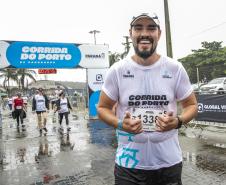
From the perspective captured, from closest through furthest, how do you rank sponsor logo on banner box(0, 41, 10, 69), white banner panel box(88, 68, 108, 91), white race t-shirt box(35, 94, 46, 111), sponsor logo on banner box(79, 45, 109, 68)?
white race t-shirt box(35, 94, 46, 111) < sponsor logo on banner box(0, 41, 10, 69) < sponsor logo on banner box(79, 45, 109, 68) < white banner panel box(88, 68, 108, 91)

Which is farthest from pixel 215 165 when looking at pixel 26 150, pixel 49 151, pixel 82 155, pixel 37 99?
pixel 37 99

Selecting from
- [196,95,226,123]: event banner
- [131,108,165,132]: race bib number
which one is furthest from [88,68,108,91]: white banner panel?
[131,108,165,132]: race bib number

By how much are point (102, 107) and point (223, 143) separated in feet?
24.6

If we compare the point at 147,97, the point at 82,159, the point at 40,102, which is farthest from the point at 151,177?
the point at 40,102

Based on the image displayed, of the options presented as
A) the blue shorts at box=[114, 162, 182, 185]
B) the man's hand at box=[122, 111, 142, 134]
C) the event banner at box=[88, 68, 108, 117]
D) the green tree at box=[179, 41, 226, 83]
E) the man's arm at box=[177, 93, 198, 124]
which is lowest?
the blue shorts at box=[114, 162, 182, 185]

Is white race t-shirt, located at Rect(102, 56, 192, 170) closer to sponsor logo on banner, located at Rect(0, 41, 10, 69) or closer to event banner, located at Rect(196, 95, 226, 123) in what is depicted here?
event banner, located at Rect(196, 95, 226, 123)

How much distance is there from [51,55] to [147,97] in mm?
14663

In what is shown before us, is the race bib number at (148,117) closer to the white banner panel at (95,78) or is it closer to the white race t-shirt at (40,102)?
the white race t-shirt at (40,102)

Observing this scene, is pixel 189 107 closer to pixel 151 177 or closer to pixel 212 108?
pixel 151 177

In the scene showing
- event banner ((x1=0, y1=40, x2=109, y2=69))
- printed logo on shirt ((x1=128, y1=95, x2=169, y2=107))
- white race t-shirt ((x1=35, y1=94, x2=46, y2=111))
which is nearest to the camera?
printed logo on shirt ((x1=128, y1=95, x2=169, y2=107))

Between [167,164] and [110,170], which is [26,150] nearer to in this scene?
[110,170]

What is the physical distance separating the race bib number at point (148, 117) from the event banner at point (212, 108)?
9019 millimetres

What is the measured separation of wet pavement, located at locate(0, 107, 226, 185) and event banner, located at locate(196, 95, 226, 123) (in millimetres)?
460

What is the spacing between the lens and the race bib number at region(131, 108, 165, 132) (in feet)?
7.84
